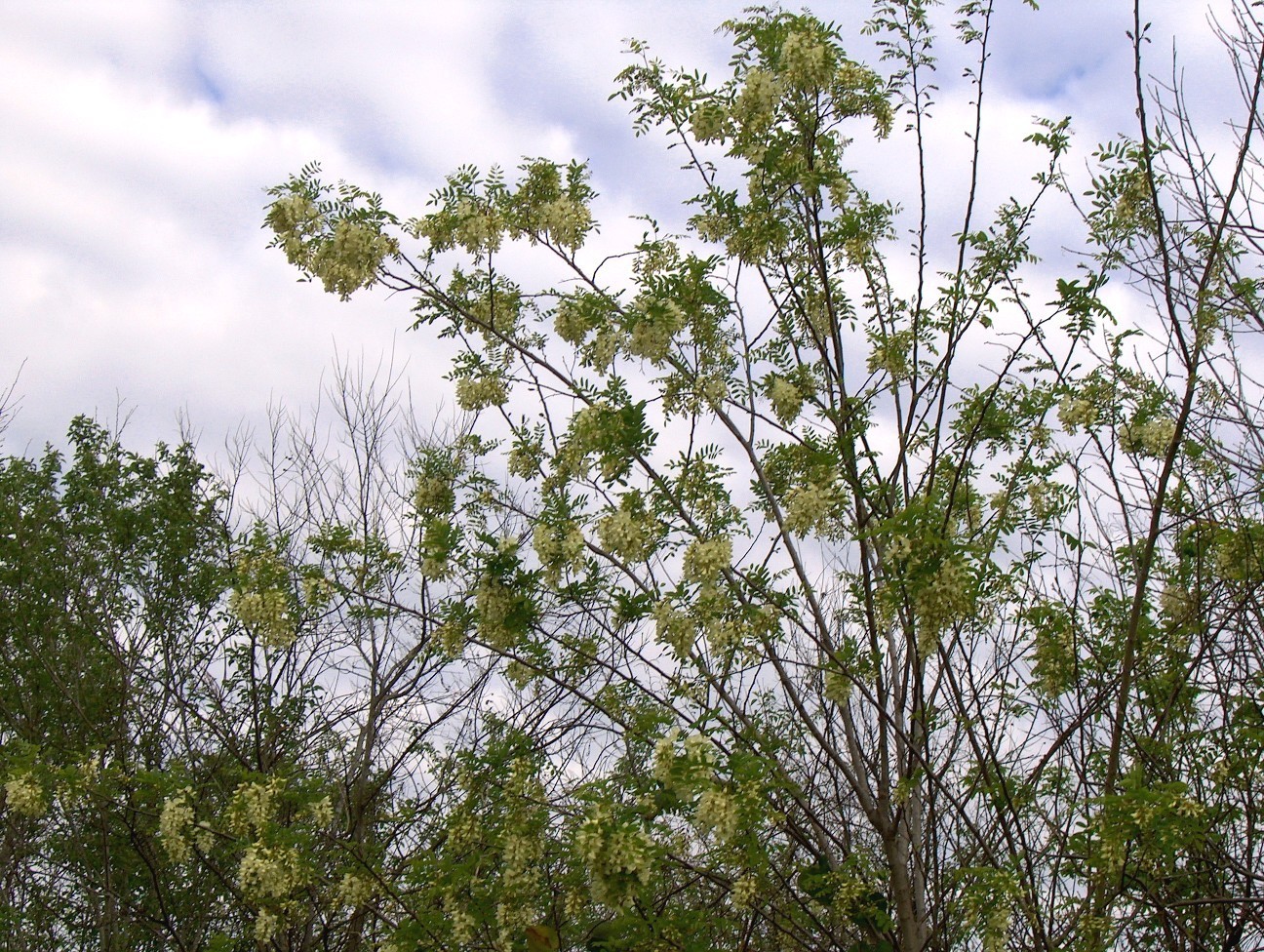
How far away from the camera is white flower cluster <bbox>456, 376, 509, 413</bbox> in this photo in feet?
17.7

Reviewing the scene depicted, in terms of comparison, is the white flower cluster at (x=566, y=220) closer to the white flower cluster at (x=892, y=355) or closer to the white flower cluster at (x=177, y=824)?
the white flower cluster at (x=892, y=355)

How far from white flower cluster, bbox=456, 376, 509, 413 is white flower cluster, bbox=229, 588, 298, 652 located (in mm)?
1350

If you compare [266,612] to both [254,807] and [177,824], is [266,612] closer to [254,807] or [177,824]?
[254,807]

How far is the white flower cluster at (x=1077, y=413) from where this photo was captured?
15.2 ft

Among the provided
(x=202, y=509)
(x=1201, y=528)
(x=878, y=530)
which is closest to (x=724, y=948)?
(x=878, y=530)

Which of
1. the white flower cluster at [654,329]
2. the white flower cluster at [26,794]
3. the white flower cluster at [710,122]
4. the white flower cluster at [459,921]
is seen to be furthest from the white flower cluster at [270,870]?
the white flower cluster at [710,122]

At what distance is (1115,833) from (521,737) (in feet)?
8.45

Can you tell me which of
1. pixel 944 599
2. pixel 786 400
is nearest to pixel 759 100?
pixel 786 400

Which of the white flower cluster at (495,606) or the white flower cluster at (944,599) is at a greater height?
the white flower cluster at (495,606)

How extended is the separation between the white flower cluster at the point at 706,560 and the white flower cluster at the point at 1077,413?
171 centimetres

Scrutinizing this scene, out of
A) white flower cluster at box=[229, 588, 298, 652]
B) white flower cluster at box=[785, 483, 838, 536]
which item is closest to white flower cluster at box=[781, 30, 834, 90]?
white flower cluster at box=[785, 483, 838, 536]

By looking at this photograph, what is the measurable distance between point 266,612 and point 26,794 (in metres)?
1.47

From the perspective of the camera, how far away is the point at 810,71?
14.5 feet

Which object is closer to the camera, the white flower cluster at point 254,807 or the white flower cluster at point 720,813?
Answer: the white flower cluster at point 720,813
